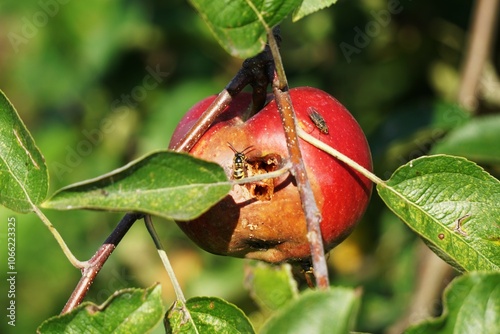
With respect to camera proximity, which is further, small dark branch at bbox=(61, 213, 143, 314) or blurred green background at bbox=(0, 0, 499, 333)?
blurred green background at bbox=(0, 0, 499, 333)

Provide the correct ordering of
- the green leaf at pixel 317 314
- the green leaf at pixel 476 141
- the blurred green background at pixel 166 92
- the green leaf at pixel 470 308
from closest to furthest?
the green leaf at pixel 317 314 < the green leaf at pixel 470 308 < the green leaf at pixel 476 141 < the blurred green background at pixel 166 92

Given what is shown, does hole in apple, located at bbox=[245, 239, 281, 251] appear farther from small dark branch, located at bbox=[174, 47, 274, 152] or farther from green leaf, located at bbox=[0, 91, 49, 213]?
green leaf, located at bbox=[0, 91, 49, 213]

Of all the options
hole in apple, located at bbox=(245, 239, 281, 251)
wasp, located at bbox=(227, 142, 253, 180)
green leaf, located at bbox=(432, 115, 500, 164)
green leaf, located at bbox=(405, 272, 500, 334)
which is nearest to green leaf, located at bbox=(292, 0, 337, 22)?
wasp, located at bbox=(227, 142, 253, 180)

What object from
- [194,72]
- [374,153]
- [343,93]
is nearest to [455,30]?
[343,93]

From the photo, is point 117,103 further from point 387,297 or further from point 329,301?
point 329,301

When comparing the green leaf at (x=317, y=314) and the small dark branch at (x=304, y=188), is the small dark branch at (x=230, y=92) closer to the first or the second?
the small dark branch at (x=304, y=188)

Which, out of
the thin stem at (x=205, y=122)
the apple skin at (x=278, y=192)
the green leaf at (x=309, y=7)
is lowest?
the apple skin at (x=278, y=192)

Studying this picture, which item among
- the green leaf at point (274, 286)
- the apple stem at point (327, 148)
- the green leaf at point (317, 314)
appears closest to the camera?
the green leaf at point (317, 314)

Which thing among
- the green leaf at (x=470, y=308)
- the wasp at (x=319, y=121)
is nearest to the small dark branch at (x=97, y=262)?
the wasp at (x=319, y=121)
